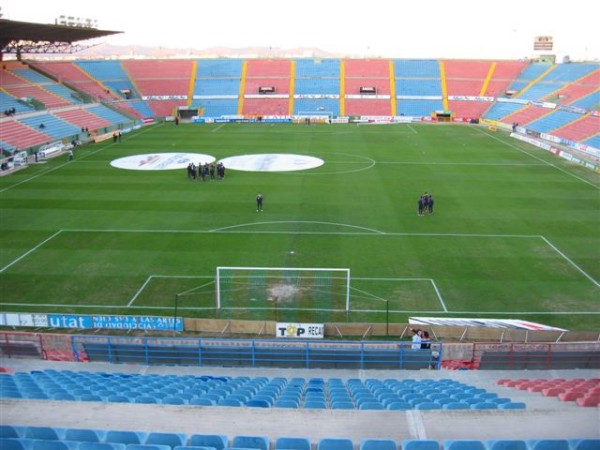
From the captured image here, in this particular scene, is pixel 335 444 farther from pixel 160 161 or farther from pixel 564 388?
pixel 160 161

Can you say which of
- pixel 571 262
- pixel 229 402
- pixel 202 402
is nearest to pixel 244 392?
pixel 229 402

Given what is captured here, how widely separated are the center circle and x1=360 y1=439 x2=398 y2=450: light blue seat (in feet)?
118

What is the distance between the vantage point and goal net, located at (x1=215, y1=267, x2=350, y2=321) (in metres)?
20.2

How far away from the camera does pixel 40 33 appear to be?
58625 millimetres

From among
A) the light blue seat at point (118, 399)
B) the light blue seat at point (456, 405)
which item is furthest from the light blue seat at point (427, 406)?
the light blue seat at point (118, 399)

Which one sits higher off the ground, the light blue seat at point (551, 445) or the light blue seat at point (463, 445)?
the light blue seat at point (551, 445)

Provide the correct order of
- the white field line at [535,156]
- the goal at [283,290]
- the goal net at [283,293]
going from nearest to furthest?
1. the goal net at [283,293]
2. the goal at [283,290]
3. the white field line at [535,156]

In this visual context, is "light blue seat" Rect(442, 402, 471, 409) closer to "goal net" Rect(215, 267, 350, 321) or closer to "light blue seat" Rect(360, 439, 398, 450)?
"light blue seat" Rect(360, 439, 398, 450)

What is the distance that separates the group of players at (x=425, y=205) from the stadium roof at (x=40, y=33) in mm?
40389

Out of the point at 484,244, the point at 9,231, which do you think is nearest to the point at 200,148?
the point at 9,231

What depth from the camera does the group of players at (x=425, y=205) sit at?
100 ft

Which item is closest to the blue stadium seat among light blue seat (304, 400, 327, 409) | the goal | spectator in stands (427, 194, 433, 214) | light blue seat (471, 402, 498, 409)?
light blue seat (304, 400, 327, 409)

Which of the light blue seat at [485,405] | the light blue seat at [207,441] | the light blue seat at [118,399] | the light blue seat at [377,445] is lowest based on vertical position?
the light blue seat at [485,405]

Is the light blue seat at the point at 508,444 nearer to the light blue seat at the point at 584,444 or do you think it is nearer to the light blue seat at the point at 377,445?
the light blue seat at the point at 584,444
